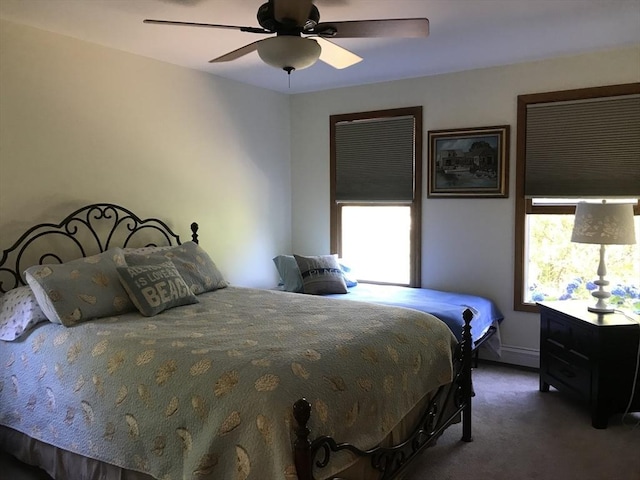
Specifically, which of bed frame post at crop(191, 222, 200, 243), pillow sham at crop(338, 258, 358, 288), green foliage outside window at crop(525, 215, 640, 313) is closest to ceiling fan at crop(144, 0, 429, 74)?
bed frame post at crop(191, 222, 200, 243)

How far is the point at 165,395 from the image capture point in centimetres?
197

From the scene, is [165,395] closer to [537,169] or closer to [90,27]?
[90,27]

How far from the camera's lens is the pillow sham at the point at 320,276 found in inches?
167

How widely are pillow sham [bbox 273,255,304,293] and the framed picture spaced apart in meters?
1.37

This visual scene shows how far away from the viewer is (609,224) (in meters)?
3.23

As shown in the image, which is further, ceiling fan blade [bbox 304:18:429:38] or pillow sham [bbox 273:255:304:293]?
pillow sham [bbox 273:255:304:293]

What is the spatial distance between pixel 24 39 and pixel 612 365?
4.09 meters

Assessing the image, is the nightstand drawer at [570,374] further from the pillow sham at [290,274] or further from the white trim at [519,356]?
the pillow sham at [290,274]

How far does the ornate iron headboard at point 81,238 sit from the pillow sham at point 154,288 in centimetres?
58

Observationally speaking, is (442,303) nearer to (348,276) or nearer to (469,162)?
(348,276)

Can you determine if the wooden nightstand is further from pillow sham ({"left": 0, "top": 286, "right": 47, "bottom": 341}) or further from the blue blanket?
pillow sham ({"left": 0, "top": 286, "right": 47, "bottom": 341})

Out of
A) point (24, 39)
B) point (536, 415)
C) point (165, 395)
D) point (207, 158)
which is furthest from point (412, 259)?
point (24, 39)

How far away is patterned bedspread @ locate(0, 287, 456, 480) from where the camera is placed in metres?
1.77

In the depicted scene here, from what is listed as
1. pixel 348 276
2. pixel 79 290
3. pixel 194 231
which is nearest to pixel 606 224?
pixel 348 276
